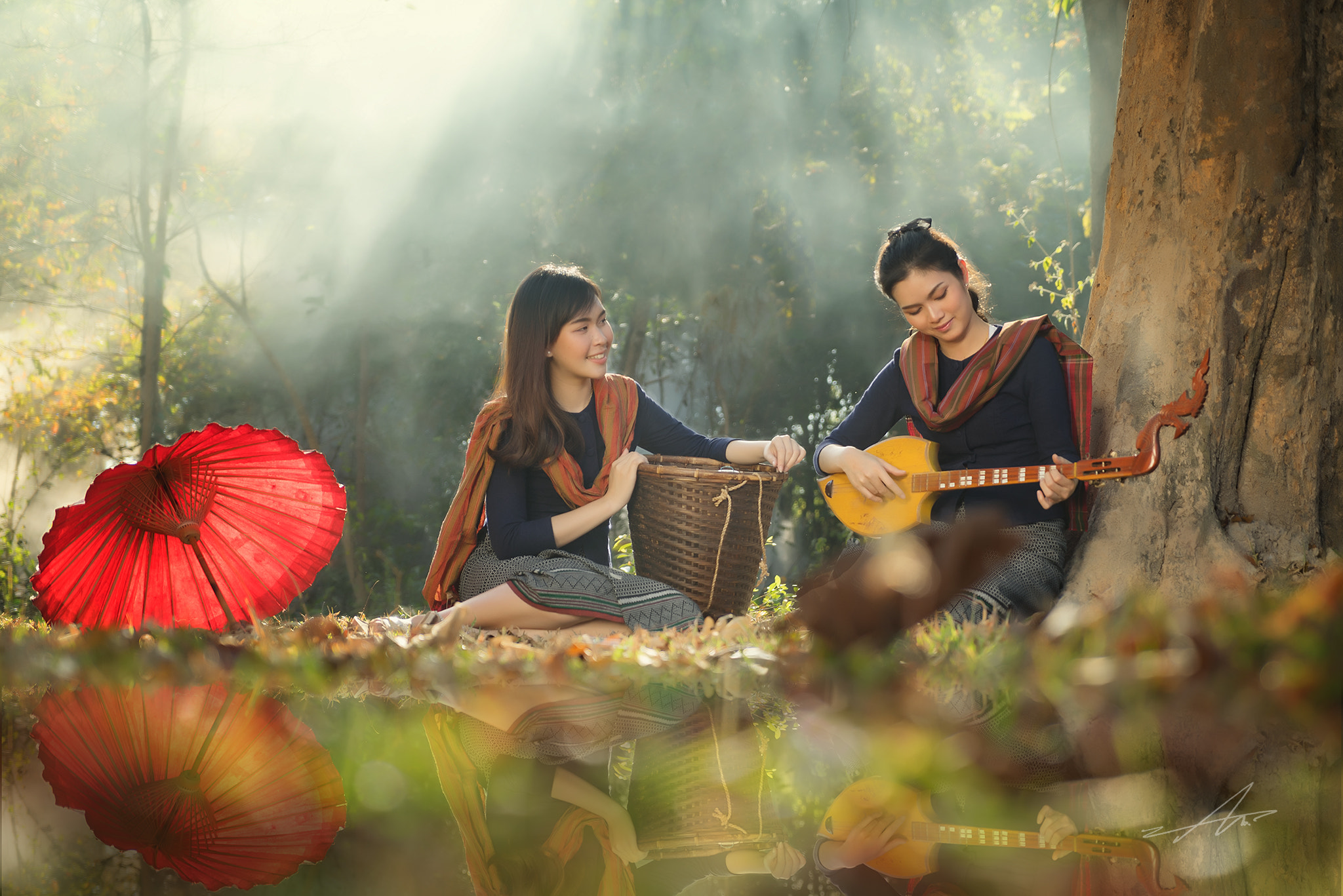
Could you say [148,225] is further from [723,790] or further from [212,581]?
[723,790]

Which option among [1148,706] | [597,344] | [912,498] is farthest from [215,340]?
[1148,706]

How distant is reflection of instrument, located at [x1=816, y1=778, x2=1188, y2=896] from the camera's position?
1153mm

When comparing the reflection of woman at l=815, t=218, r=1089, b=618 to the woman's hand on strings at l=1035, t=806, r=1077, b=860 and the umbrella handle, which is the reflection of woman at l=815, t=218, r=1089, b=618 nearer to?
the woman's hand on strings at l=1035, t=806, r=1077, b=860

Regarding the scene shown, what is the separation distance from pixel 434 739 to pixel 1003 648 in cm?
109

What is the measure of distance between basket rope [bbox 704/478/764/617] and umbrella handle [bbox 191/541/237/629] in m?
1.68

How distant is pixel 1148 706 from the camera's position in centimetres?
133

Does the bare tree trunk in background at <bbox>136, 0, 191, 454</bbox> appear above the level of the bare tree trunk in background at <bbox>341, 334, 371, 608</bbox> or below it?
above

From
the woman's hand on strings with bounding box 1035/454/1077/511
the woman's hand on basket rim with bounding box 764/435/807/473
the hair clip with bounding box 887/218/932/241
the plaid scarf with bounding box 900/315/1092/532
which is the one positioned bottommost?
the woman's hand on strings with bounding box 1035/454/1077/511

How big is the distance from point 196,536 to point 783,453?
2020 millimetres

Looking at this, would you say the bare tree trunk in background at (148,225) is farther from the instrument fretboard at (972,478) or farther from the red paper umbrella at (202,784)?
the instrument fretboard at (972,478)

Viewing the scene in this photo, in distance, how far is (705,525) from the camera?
344 cm

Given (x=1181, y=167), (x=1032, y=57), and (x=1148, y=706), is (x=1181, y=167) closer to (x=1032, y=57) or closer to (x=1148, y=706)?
(x=1148, y=706)

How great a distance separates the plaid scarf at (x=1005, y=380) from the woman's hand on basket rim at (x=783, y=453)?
1.68ft

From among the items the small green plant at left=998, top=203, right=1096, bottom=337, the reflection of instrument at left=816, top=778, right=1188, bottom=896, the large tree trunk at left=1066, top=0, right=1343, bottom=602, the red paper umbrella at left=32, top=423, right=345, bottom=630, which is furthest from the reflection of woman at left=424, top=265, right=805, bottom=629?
the reflection of instrument at left=816, top=778, right=1188, bottom=896
